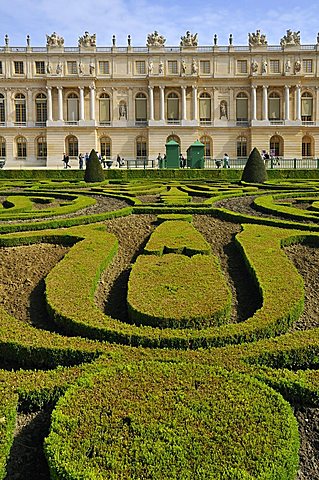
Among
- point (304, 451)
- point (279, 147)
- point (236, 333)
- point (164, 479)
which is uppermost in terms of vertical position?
point (279, 147)

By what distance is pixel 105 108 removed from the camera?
50250 millimetres

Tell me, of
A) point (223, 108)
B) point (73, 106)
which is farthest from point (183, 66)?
point (73, 106)

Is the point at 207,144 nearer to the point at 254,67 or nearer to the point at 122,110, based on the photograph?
the point at 254,67

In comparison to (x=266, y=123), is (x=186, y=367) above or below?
below

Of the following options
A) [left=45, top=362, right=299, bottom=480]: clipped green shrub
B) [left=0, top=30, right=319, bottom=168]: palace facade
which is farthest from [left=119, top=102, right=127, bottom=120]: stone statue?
[left=45, top=362, right=299, bottom=480]: clipped green shrub

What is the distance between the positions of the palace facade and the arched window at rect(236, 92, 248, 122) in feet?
0.32

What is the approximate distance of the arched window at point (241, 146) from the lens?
5006 cm

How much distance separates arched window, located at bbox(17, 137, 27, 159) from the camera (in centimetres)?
5028

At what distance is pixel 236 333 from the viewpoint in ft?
12.1

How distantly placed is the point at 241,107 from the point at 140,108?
32.7ft

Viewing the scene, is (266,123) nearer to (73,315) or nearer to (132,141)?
(132,141)

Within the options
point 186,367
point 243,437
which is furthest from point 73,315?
point 243,437

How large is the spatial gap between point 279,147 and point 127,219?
4293cm

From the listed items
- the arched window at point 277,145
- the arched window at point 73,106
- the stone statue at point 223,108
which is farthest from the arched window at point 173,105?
the arched window at point 277,145
